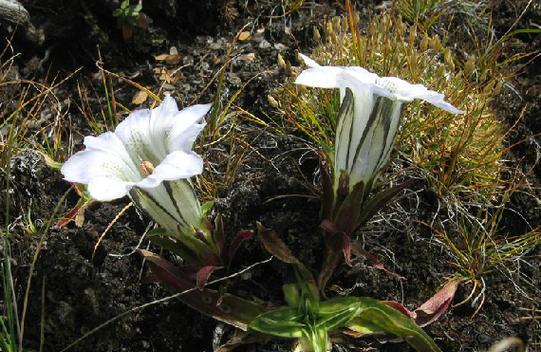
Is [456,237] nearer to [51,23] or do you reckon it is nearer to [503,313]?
[503,313]

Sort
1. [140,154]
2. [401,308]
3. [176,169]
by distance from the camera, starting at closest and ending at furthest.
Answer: [176,169] → [140,154] → [401,308]

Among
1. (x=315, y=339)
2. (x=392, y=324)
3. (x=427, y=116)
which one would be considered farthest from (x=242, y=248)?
(x=427, y=116)

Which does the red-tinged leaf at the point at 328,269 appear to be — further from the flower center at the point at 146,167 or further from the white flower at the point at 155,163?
the flower center at the point at 146,167

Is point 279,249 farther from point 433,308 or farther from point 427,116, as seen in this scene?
point 427,116

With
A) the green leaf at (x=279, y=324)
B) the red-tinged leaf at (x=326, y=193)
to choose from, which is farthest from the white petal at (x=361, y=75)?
the green leaf at (x=279, y=324)

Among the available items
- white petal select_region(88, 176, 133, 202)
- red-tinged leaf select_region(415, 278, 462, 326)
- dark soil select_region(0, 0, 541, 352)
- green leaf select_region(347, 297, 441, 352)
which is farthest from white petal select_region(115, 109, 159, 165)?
red-tinged leaf select_region(415, 278, 462, 326)
